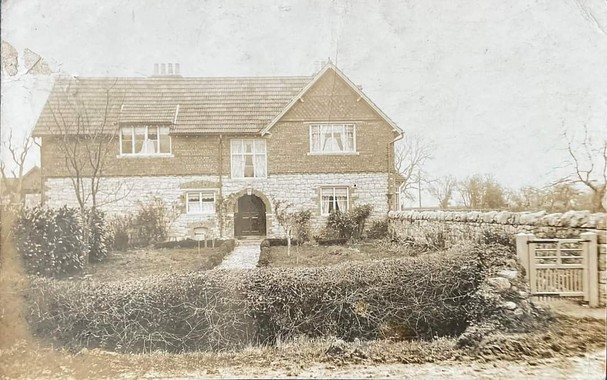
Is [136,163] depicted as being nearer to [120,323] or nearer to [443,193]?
[120,323]

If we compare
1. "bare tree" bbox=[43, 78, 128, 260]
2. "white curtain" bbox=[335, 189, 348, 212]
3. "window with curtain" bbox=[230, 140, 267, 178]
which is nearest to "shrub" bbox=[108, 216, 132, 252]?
"bare tree" bbox=[43, 78, 128, 260]

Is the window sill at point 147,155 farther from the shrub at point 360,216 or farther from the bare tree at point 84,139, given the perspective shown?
the shrub at point 360,216

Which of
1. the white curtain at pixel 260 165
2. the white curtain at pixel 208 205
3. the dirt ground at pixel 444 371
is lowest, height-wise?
the dirt ground at pixel 444 371

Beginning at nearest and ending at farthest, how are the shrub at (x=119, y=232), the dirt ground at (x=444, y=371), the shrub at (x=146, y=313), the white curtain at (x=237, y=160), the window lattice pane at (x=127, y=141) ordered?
1. the dirt ground at (x=444, y=371)
2. the shrub at (x=146, y=313)
3. the shrub at (x=119, y=232)
4. the window lattice pane at (x=127, y=141)
5. the white curtain at (x=237, y=160)

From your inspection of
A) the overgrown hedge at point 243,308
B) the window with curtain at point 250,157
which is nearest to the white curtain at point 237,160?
the window with curtain at point 250,157

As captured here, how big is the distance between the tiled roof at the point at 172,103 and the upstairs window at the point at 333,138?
1.25 feet

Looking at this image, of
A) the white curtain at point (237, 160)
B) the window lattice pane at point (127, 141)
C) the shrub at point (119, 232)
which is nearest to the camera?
the shrub at point (119, 232)

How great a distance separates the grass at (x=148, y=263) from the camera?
3.14m

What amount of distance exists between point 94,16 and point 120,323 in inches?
99.6

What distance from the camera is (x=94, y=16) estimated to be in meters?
3.24

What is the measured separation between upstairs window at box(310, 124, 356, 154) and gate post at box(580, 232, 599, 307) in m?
2.03

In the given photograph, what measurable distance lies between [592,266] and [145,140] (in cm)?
387

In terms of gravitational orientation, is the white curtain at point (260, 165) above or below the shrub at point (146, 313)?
above

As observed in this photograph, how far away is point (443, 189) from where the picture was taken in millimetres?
3328
